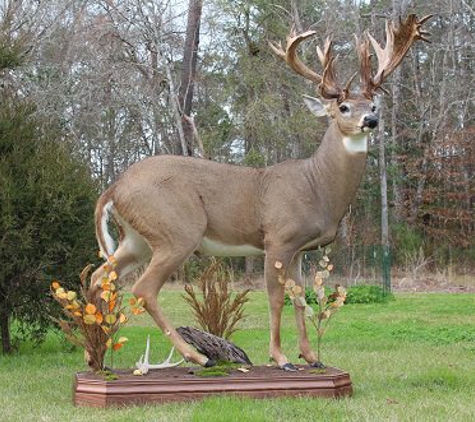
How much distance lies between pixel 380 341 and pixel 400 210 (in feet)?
57.6

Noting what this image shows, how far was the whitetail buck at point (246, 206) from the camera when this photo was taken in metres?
5.94

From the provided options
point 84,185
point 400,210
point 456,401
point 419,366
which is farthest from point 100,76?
point 456,401

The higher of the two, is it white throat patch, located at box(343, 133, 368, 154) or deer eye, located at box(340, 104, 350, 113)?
deer eye, located at box(340, 104, 350, 113)

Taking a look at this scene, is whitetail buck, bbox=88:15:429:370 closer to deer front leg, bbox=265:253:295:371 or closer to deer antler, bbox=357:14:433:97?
deer front leg, bbox=265:253:295:371

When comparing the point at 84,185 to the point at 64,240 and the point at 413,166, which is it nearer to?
the point at 64,240

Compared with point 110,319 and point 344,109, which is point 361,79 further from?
point 110,319

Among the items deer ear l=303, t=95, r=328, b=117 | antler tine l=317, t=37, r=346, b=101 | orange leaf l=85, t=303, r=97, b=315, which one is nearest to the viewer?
orange leaf l=85, t=303, r=97, b=315

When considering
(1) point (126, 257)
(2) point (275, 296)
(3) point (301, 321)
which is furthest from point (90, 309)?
(3) point (301, 321)

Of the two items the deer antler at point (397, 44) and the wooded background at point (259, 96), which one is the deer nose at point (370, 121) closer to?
the deer antler at point (397, 44)

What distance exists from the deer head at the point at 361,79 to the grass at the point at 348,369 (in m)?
2.04

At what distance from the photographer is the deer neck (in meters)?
6.18

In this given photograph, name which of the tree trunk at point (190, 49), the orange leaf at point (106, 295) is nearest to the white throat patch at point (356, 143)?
the orange leaf at point (106, 295)

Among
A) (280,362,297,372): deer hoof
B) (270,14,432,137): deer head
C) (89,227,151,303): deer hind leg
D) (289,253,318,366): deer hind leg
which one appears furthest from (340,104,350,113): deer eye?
(280,362,297,372): deer hoof

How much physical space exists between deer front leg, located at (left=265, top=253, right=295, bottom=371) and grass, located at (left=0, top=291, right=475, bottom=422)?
628 mm
